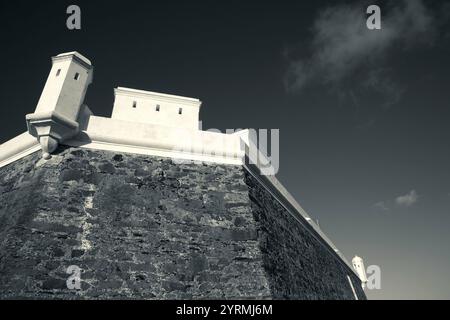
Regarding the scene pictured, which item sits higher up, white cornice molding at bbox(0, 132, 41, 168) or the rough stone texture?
white cornice molding at bbox(0, 132, 41, 168)

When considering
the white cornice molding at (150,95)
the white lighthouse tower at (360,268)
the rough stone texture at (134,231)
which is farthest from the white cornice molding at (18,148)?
the white lighthouse tower at (360,268)

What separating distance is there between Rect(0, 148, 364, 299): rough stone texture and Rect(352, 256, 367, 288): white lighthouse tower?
57.2ft

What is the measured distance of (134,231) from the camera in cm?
495

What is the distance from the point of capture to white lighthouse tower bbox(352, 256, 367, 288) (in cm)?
2067

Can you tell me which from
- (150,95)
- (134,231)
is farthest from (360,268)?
(134,231)

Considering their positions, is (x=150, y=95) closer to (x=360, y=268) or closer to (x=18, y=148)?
(x=18, y=148)

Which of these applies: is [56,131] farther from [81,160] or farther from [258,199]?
[258,199]

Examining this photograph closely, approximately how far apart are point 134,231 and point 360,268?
21.4 metres

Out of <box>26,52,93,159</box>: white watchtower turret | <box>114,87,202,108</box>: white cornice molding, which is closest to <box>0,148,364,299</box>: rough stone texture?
<box>26,52,93,159</box>: white watchtower turret

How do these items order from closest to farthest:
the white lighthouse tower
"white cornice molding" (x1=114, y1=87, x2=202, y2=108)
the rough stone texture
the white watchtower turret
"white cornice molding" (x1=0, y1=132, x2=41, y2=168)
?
the rough stone texture
the white watchtower turret
"white cornice molding" (x1=0, y1=132, x2=41, y2=168)
"white cornice molding" (x1=114, y1=87, x2=202, y2=108)
the white lighthouse tower

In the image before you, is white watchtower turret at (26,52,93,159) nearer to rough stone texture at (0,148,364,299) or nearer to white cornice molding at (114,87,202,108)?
rough stone texture at (0,148,364,299)

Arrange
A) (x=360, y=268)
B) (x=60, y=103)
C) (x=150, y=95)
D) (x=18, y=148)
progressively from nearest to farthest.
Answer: (x=60, y=103)
(x=18, y=148)
(x=150, y=95)
(x=360, y=268)
